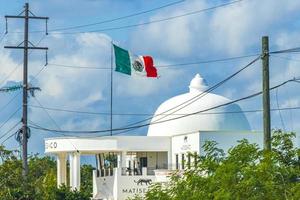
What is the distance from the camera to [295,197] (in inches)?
1112

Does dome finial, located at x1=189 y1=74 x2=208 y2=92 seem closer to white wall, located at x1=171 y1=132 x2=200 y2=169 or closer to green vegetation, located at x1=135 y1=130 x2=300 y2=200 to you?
white wall, located at x1=171 y1=132 x2=200 y2=169

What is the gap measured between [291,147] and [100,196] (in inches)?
1517

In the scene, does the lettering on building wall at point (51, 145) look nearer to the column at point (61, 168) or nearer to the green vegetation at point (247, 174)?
the column at point (61, 168)

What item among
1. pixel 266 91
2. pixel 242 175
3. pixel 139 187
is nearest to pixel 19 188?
pixel 139 187

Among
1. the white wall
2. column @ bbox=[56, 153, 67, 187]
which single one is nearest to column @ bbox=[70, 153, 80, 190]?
column @ bbox=[56, 153, 67, 187]

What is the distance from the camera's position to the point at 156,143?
234 feet

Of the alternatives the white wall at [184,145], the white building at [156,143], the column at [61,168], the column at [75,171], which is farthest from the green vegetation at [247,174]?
the column at [61,168]

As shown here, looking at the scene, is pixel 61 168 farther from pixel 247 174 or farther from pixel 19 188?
pixel 247 174

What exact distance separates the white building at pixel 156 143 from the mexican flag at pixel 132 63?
4.65m

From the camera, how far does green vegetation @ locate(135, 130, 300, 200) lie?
29328 millimetres

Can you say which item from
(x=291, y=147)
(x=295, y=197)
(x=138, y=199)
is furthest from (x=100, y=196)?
(x=295, y=197)

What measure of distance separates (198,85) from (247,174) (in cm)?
4542

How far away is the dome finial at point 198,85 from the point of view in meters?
74.2

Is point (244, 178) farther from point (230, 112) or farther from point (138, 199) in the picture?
point (230, 112)
